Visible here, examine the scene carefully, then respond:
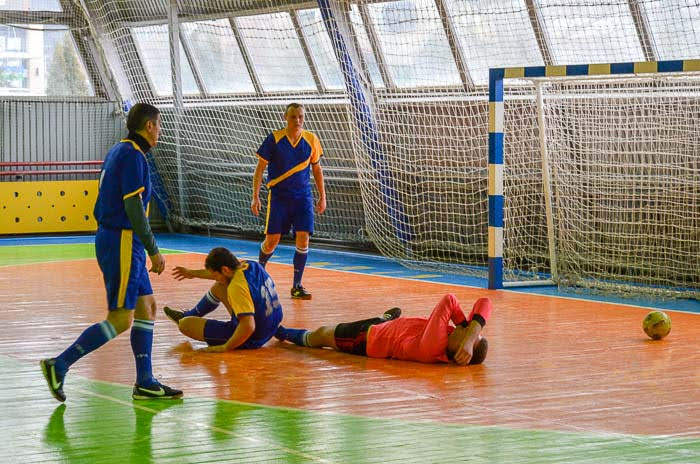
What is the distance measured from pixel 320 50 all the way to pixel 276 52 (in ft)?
4.12

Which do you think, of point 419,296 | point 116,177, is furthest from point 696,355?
point 116,177

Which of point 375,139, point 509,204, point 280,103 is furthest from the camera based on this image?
point 280,103

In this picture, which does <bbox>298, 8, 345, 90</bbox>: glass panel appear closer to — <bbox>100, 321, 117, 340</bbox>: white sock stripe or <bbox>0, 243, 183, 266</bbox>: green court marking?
<bbox>0, 243, 183, 266</bbox>: green court marking

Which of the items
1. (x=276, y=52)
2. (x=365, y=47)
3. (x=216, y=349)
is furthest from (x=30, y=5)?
(x=216, y=349)

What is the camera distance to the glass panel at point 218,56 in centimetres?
1900

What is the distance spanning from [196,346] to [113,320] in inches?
80.1

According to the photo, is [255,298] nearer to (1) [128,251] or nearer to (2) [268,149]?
(1) [128,251]

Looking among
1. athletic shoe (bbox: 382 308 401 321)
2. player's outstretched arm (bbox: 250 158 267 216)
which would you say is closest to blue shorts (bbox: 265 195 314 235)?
player's outstretched arm (bbox: 250 158 267 216)

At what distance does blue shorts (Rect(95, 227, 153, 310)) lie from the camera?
6.50 metres

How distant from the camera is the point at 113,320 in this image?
6578 mm

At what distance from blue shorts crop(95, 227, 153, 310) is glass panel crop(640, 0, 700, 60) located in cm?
726

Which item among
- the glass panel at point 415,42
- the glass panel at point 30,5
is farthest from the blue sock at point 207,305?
the glass panel at point 30,5

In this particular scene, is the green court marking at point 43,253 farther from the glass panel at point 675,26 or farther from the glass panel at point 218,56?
the glass panel at point 675,26

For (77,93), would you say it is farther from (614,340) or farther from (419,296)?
(614,340)
